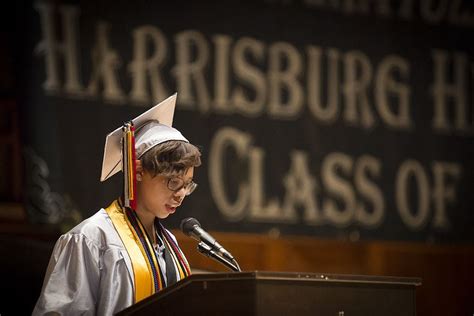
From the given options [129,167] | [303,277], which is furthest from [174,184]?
[303,277]

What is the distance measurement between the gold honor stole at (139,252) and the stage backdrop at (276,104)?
2059mm

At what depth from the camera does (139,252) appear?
3.08m

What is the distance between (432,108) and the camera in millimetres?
6453

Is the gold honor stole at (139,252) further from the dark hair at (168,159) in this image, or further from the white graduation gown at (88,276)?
the dark hair at (168,159)

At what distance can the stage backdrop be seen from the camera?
5289 mm

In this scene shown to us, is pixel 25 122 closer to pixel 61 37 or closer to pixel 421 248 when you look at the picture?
pixel 61 37

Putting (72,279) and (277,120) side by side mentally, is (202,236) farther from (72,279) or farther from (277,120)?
(277,120)

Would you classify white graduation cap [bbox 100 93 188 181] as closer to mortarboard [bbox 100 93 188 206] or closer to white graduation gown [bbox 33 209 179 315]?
mortarboard [bbox 100 93 188 206]

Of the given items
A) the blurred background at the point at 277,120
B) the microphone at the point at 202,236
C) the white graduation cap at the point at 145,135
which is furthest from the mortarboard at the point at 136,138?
the blurred background at the point at 277,120

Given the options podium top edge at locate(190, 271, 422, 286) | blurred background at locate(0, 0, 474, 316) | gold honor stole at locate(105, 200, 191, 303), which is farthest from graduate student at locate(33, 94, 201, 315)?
blurred background at locate(0, 0, 474, 316)

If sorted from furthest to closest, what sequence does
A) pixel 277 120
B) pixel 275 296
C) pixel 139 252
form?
pixel 277 120, pixel 139 252, pixel 275 296

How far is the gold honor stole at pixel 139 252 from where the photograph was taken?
3021mm

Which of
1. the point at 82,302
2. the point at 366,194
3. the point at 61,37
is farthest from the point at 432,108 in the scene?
the point at 82,302

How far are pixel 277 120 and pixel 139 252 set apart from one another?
3023 mm
